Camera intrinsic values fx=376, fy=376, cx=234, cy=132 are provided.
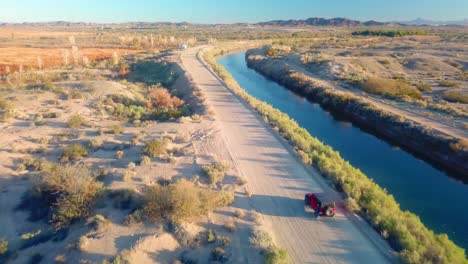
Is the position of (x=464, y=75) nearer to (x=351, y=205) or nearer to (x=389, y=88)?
(x=389, y=88)

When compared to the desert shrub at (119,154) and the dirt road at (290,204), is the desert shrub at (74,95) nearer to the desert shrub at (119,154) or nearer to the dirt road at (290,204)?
the dirt road at (290,204)

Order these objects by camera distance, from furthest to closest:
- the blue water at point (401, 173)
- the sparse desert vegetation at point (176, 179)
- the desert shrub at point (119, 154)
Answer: the desert shrub at point (119, 154) < the blue water at point (401, 173) < the sparse desert vegetation at point (176, 179)

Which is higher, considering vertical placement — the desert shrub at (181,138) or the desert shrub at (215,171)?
the desert shrub at (181,138)

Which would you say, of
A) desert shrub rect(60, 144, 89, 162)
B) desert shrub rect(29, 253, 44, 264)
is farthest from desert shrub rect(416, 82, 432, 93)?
desert shrub rect(29, 253, 44, 264)

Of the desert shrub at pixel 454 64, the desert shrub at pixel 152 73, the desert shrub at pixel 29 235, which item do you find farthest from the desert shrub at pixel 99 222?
the desert shrub at pixel 454 64

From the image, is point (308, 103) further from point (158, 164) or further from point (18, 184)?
point (18, 184)

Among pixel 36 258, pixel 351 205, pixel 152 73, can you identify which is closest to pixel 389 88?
pixel 351 205
